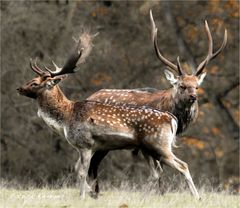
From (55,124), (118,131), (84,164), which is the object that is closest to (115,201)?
(84,164)

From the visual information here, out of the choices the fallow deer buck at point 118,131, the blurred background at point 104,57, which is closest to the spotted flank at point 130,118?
the fallow deer buck at point 118,131

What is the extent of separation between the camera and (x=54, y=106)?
11.2 meters

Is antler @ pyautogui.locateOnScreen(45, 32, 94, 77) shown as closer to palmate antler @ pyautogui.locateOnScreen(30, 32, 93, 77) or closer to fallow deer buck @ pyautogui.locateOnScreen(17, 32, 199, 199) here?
palmate antler @ pyautogui.locateOnScreen(30, 32, 93, 77)

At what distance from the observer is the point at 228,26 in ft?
72.4

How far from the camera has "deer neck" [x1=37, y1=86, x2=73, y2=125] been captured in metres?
11.1

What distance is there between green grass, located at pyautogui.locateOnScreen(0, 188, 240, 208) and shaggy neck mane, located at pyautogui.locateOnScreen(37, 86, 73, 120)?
1051 mm

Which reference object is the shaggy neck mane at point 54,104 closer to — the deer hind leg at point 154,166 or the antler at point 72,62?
the antler at point 72,62

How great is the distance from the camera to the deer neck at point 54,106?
11.1 meters

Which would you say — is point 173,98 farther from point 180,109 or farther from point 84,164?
point 84,164

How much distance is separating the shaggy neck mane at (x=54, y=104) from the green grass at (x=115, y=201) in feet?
3.45

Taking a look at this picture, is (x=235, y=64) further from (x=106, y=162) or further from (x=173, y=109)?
(x=173, y=109)

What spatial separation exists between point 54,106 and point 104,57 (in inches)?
429

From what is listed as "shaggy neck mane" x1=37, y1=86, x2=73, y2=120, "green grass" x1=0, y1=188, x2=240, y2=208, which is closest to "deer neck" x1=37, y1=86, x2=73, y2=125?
"shaggy neck mane" x1=37, y1=86, x2=73, y2=120

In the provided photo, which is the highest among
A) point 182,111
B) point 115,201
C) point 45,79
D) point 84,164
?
point 45,79
